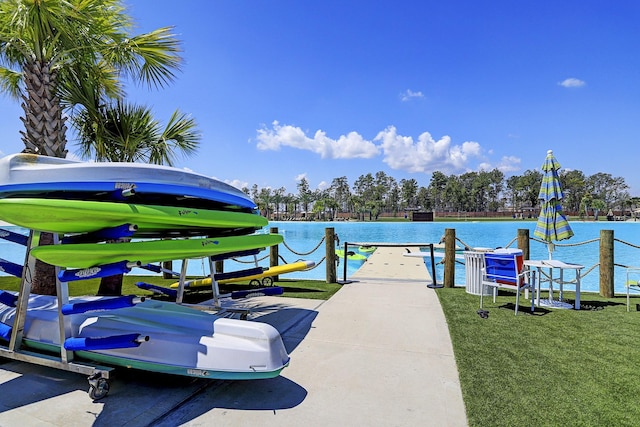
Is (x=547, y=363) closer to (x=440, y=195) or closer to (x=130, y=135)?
(x=130, y=135)

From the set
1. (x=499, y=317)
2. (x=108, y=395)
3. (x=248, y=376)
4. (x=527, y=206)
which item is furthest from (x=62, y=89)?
(x=527, y=206)

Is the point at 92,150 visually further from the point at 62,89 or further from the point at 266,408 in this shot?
the point at 266,408

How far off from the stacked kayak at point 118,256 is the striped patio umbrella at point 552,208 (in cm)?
542

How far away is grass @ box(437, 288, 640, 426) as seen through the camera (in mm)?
2461

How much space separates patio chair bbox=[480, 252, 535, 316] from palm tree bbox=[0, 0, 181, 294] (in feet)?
19.5

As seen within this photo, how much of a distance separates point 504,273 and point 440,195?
306 ft

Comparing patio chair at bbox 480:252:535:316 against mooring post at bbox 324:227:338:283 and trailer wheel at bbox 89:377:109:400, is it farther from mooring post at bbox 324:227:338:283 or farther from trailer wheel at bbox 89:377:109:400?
trailer wheel at bbox 89:377:109:400

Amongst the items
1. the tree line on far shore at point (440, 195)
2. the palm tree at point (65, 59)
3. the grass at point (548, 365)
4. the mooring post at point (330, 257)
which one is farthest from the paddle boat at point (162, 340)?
the tree line on far shore at point (440, 195)

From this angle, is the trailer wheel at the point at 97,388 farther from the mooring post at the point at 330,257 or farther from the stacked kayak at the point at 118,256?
the mooring post at the point at 330,257

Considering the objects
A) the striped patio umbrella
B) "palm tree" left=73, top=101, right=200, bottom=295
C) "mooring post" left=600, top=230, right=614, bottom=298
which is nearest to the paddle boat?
"palm tree" left=73, top=101, right=200, bottom=295

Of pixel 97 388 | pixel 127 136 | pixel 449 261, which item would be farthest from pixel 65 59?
pixel 449 261

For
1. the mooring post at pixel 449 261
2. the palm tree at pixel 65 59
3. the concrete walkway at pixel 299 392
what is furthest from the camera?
the mooring post at pixel 449 261

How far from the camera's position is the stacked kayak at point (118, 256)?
2596mm

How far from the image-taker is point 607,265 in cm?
646
